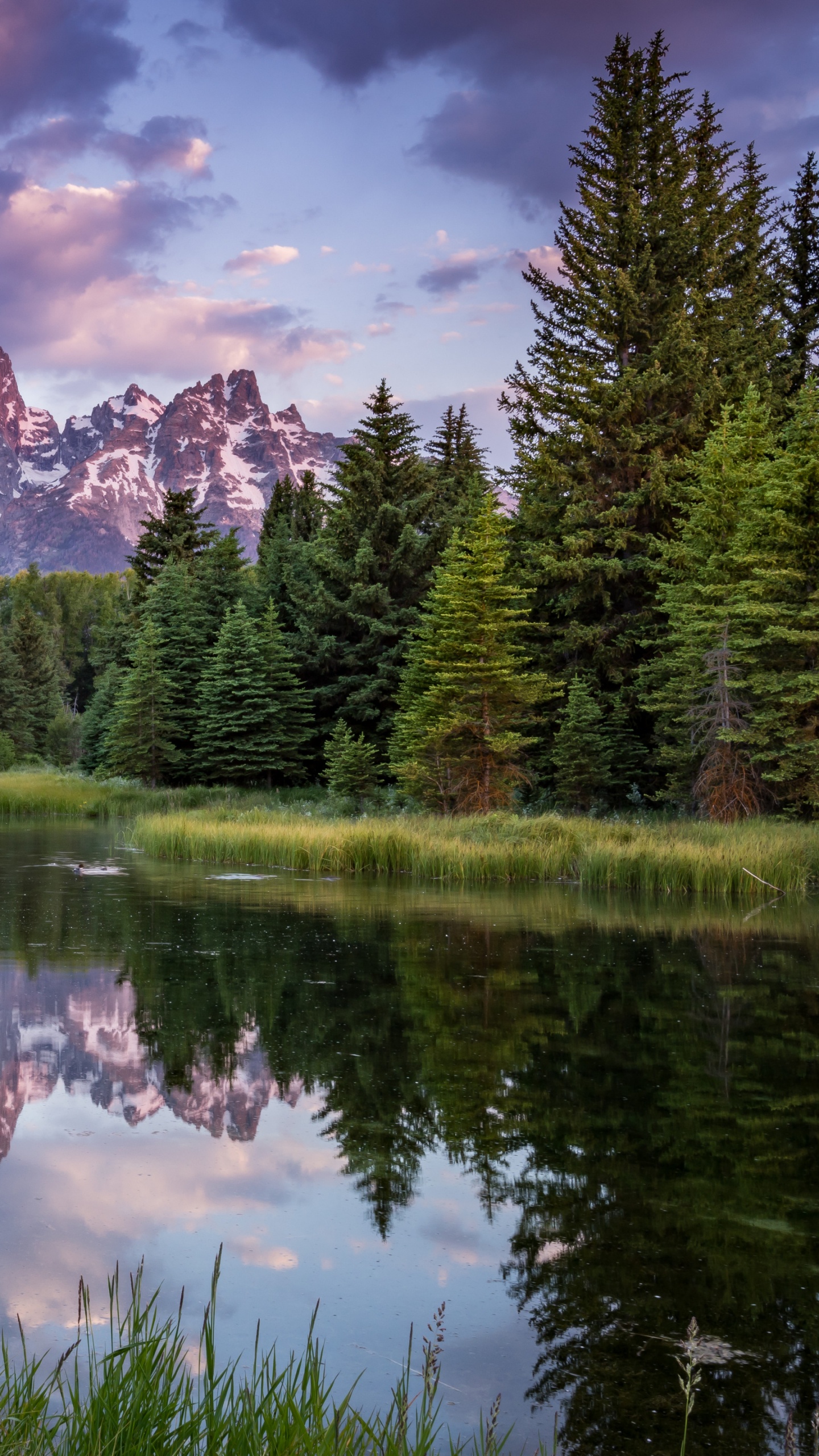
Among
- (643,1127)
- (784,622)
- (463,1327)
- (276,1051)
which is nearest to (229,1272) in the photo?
(463,1327)

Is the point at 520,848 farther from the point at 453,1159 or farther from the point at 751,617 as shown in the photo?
the point at 453,1159

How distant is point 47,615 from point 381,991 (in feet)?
360

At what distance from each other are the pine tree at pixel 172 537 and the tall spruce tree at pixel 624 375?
2281cm

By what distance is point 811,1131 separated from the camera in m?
6.23

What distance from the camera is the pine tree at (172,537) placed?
51094 mm

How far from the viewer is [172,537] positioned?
172 feet

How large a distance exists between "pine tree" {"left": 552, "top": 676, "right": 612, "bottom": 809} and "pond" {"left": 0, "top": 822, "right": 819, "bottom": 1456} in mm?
15433

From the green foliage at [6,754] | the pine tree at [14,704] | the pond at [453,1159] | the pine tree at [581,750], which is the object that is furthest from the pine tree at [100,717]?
the pond at [453,1159]

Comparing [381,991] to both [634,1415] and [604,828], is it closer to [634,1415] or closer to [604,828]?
[634,1415]

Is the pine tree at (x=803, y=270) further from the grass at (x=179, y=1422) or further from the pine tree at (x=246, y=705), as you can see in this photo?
the grass at (x=179, y=1422)

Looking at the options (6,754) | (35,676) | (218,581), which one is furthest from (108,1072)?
(35,676)

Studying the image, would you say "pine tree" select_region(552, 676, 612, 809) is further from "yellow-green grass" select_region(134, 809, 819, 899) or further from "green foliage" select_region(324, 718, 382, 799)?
"green foliage" select_region(324, 718, 382, 799)

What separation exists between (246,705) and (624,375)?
16.7 metres

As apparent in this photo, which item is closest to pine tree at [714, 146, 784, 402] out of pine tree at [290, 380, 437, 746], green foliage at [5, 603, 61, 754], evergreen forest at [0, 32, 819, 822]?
evergreen forest at [0, 32, 819, 822]
